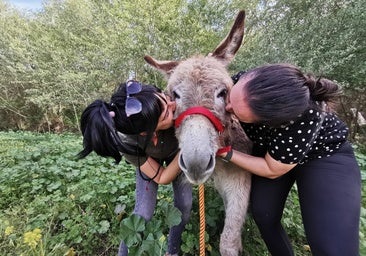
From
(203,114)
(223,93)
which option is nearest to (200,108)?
(203,114)

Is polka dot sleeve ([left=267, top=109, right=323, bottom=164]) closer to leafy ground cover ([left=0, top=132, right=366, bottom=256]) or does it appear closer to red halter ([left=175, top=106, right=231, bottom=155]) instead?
red halter ([left=175, top=106, right=231, bottom=155])

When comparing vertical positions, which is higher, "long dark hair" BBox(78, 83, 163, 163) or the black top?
"long dark hair" BBox(78, 83, 163, 163)

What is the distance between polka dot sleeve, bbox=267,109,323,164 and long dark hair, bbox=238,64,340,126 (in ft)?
0.33

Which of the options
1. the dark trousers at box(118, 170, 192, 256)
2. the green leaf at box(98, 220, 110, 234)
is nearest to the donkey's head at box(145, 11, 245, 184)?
the dark trousers at box(118, 170, 192, 256)

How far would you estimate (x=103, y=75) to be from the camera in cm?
1280

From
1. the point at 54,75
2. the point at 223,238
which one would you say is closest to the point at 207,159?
the point at 223,238

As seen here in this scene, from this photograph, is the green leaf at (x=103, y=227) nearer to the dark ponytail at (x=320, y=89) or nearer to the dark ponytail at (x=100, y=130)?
the dark ponytail at (x=100, y=130)

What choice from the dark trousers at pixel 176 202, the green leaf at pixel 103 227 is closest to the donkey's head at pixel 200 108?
the dark trousers at pixel 176 202

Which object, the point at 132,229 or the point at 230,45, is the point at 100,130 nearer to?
the point at 132,229

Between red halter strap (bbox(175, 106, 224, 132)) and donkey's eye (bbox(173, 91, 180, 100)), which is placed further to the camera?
donkey's eye (bbox(173, 91, 180, 100))

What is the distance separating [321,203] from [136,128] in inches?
42.7

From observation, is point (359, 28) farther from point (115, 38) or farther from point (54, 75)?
point (54, 75)

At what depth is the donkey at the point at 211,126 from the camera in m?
1.39

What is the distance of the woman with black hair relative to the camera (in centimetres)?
148
